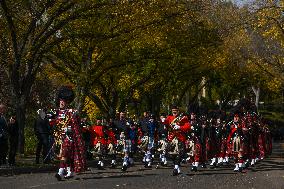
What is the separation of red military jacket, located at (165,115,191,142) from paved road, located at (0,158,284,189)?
1.10m

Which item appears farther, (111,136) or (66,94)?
(111,136)

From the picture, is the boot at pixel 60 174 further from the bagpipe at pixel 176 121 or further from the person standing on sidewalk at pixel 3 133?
the bagpipe at pixel 176 121

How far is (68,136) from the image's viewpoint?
16453 millimetres

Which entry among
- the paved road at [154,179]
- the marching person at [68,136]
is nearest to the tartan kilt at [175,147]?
the paved road at [154,179]

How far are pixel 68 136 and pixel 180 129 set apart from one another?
3867 mm

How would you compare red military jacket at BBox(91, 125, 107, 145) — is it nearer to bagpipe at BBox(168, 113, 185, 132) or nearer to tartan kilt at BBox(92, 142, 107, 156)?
tartan kilt at BBox(92, 142, 107, 156)

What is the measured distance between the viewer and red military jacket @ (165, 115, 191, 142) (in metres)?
18.8

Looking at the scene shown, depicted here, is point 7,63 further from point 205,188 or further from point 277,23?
point 277,23

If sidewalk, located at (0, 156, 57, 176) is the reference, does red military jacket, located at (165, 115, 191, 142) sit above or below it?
above

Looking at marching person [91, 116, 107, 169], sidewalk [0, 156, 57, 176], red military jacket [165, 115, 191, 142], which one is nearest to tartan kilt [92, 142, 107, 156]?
marching person [91, 116, 107, 169]

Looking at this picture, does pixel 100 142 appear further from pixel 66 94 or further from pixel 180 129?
pixel 66 94

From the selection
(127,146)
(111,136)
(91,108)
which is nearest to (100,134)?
(111,136)

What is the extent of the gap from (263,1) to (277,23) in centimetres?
136

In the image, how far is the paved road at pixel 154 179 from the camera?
15.4 meters
